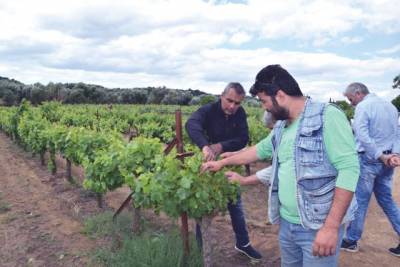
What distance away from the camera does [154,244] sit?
436cm

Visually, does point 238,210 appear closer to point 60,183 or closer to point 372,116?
point 372,116

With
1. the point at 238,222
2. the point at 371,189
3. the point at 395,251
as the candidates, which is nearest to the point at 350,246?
the point at 395,251

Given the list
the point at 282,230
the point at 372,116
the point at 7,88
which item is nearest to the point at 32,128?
the point at 372,116

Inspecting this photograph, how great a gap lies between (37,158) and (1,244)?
775 cm

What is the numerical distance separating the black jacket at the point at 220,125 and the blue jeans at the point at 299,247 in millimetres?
1559

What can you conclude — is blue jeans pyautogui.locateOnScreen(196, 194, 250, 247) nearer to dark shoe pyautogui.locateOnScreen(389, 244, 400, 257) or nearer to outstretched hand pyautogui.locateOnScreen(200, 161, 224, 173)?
outstretched hand pyautogui.locateOnScreen(200, 161, 224, 173)

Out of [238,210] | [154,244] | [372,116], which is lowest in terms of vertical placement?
[154,244]

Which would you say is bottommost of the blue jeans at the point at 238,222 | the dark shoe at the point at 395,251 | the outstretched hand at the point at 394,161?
the dark shoe at the point at 395,251

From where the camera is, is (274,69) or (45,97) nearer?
(274,69)

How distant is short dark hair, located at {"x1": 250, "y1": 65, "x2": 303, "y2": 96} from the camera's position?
2.43 m

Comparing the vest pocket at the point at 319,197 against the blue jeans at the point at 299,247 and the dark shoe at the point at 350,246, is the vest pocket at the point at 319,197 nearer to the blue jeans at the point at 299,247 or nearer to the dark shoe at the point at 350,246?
the blue jeans at the point at 299,247

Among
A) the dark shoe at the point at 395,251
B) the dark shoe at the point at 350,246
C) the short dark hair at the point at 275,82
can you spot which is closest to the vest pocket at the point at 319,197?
the short dark hair at the point at 275,82

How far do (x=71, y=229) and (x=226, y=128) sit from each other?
2.97m

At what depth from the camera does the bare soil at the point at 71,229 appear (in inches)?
192
